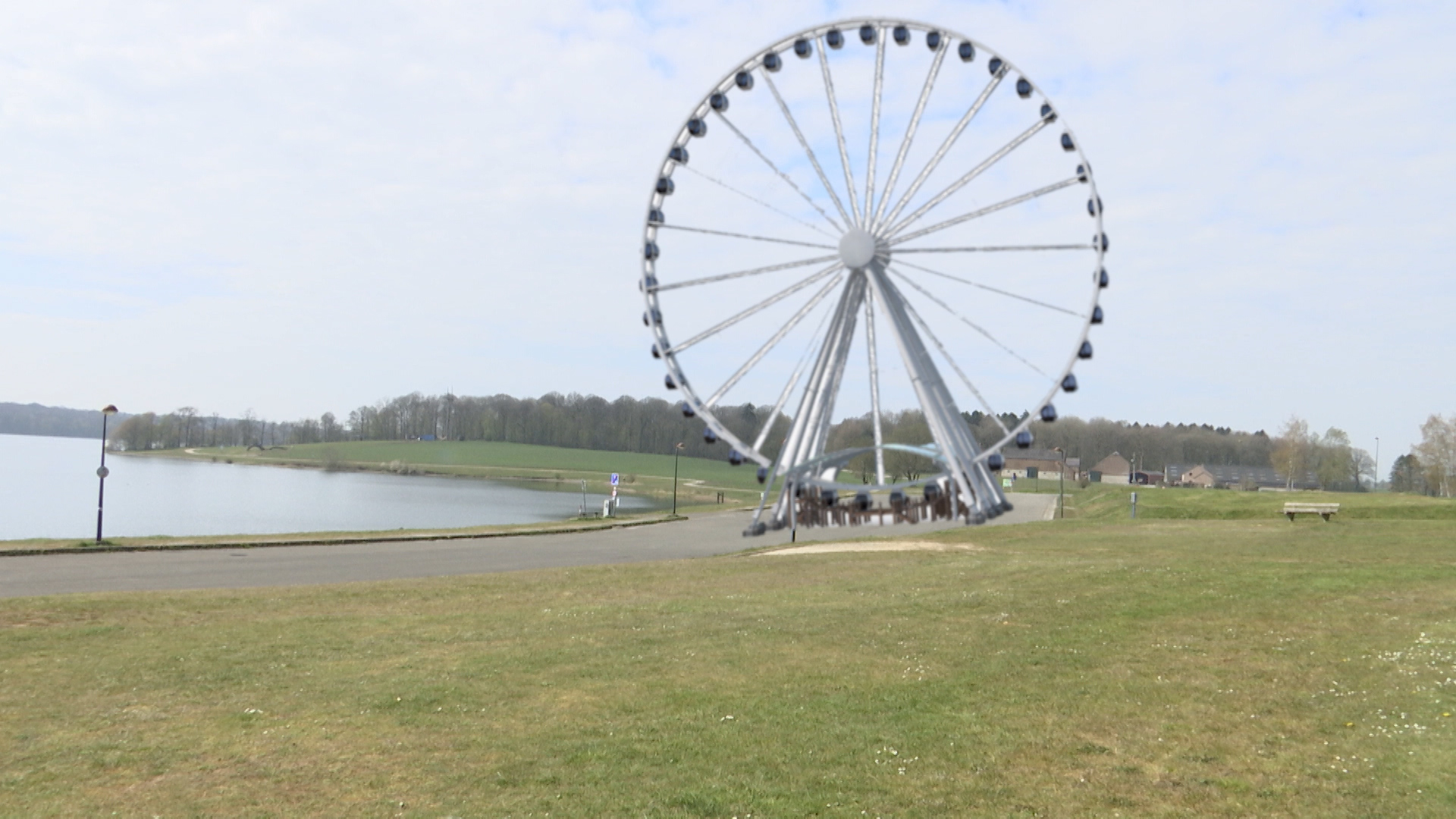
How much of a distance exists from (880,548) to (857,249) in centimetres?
3558

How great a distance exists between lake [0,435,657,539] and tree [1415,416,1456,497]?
68.0m

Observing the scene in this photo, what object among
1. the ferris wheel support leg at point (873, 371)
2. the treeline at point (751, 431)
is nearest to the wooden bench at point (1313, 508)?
the treeline at point (751, 431)

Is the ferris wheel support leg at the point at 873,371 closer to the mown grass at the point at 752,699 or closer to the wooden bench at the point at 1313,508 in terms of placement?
the mown grass at the point at 752,699

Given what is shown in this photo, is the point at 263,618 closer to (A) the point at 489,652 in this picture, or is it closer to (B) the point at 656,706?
(A) the point at 489,652

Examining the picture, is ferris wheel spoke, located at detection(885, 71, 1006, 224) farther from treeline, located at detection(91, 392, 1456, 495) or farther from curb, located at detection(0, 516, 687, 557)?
curb, located at detection(0, 516, 687, 557)

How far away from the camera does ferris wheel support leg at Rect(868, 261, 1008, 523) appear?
748cm

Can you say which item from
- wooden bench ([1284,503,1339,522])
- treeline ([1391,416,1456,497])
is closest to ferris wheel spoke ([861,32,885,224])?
wooden bench ([1284,503,1339,522])

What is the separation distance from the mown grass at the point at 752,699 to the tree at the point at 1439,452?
233 feet

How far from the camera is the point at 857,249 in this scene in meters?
9.38

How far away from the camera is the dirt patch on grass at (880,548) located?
1678 inches

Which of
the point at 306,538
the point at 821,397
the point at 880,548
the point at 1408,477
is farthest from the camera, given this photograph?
the point at 1408,477

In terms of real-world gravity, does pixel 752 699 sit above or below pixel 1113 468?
below

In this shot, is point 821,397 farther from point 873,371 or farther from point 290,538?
point 290,538

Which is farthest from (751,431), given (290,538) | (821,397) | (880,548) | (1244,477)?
(1244,477)
